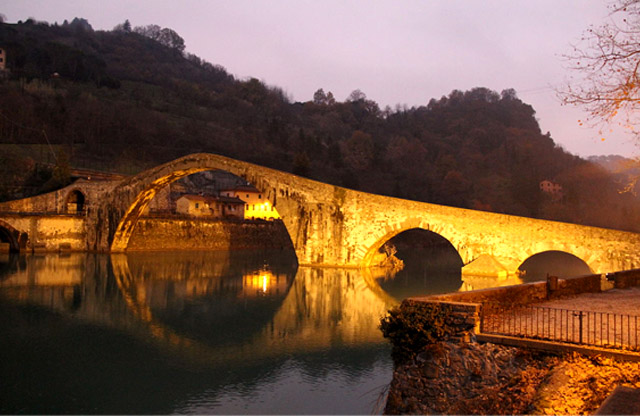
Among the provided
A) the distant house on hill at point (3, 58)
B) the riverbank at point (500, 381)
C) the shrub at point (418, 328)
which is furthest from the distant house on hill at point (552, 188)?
the distant house on hill at point (3, 58)

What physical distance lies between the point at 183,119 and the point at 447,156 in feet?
121

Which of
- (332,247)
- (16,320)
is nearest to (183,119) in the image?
(332,247)

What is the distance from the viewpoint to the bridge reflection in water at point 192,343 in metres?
8.71

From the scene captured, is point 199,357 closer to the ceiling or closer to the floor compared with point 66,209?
closer to the floor

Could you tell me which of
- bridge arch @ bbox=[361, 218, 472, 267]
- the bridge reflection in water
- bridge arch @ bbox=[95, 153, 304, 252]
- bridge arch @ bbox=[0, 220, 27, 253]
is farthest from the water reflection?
bridge arch @ bbox=[0, 220, 27, 253]

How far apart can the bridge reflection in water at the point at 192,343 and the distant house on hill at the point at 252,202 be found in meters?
34.1

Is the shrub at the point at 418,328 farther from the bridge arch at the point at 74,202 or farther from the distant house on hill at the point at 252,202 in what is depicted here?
the distant house on hill at the point at 252,202

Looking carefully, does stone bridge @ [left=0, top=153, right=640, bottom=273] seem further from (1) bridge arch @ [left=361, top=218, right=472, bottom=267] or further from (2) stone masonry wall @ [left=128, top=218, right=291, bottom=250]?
(2) stone masonry wall @ [left=128, top=218, right=291, bottom=250]

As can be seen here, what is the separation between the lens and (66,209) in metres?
37.8

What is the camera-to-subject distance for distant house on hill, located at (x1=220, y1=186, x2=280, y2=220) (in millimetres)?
58500

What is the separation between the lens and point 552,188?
66688 mm

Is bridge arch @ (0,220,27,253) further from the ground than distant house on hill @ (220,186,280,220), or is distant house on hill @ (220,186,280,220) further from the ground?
distant house on hill @ (220,186,280,220)

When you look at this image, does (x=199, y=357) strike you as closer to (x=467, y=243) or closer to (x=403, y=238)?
(x=467, y=243)

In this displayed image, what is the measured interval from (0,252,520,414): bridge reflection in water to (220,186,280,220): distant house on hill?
112 ft
